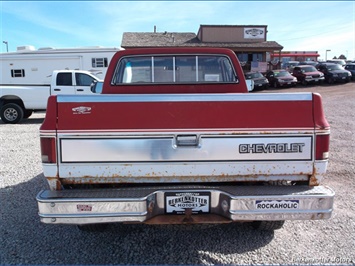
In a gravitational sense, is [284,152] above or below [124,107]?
below

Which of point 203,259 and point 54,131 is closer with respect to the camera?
point 54,131

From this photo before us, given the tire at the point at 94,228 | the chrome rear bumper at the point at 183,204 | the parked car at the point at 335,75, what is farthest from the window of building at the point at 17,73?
the parked car at the point at 335,75

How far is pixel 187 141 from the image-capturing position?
2463 mm

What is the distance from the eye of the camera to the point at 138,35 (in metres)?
31.7

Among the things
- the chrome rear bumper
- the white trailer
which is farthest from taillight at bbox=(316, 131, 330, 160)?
the white trailer

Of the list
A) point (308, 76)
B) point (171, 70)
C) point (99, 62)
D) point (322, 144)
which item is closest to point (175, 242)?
point (322, 144)

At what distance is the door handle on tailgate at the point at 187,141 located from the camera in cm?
245

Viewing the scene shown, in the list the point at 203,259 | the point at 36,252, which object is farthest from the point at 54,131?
the point at 203,259

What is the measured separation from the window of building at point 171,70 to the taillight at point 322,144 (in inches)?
60.1

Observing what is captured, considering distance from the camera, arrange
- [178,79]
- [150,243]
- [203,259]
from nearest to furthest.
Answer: [203,259], [150,243], [178,79]

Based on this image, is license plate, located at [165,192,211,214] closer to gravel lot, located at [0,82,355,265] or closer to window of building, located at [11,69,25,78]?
gravel lot, located at [0,82,355,265]

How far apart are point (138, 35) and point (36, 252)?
31.2 m

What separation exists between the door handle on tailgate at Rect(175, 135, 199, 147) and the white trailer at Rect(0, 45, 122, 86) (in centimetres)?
1355

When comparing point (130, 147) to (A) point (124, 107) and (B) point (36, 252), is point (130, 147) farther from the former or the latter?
(B) point (36, 252)
